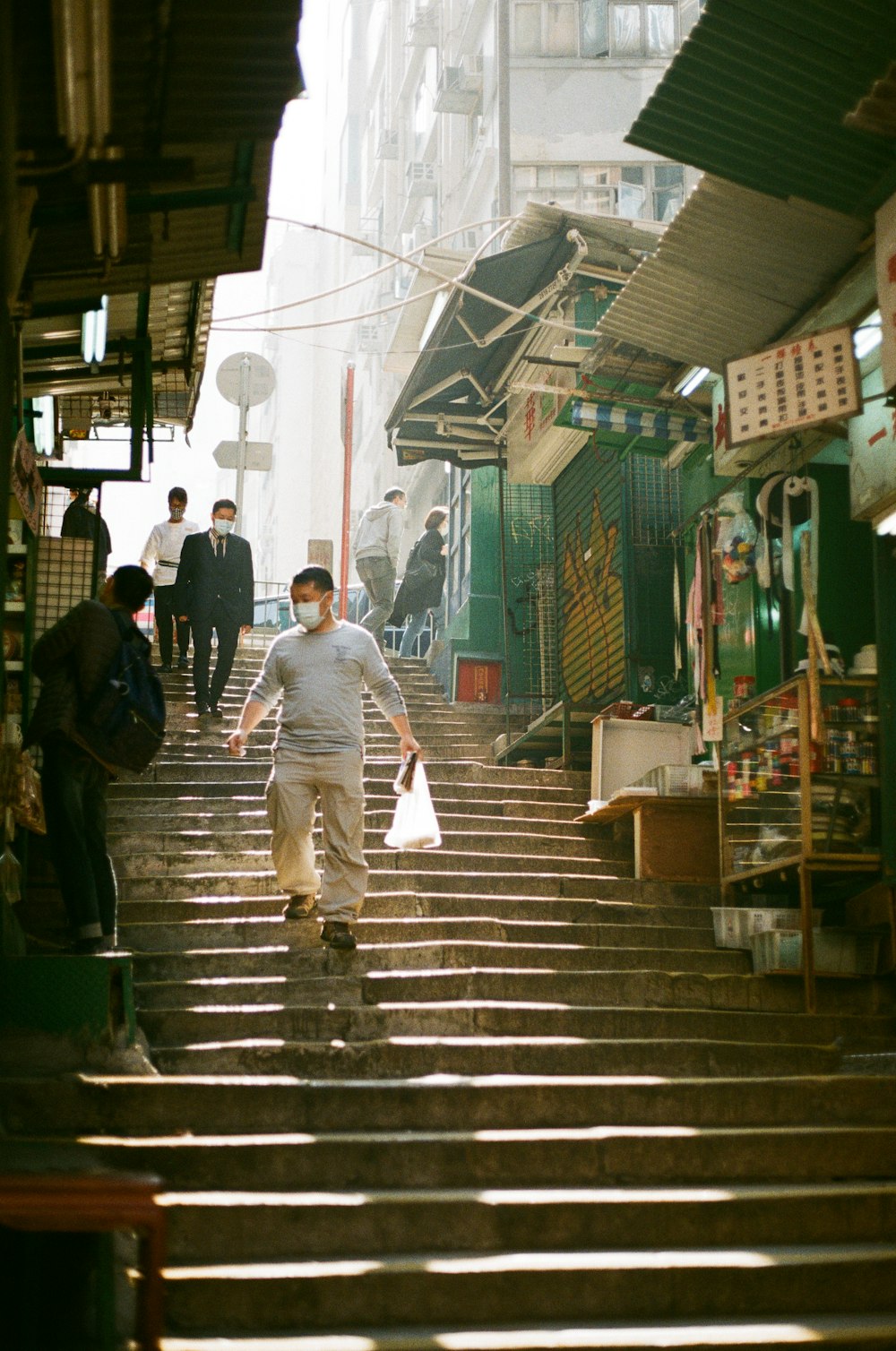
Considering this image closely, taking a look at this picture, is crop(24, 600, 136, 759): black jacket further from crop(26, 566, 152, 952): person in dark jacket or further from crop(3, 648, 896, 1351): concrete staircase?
crop(3, 648, 896, 1351): concrete staircase

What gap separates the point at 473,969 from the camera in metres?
7.89

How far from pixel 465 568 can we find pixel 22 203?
40.1 ft

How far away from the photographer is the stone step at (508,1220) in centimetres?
518

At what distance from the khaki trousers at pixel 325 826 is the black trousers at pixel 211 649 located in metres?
4.66

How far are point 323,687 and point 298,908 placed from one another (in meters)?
1.26

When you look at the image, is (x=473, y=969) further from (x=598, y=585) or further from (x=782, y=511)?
(x=598, y=585)

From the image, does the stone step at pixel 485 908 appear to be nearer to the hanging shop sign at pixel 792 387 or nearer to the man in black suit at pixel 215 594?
the hanging shop sign at pixel 792 387

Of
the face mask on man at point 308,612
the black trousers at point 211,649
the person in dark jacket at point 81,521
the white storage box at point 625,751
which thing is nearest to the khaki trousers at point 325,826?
the face mask on man at point 308,612

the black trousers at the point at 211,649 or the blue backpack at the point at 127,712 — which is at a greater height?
the black trousers at the point at 211,649

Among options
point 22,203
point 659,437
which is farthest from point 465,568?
point 22,203

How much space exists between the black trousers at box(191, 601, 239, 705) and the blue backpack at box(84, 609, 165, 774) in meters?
5.05

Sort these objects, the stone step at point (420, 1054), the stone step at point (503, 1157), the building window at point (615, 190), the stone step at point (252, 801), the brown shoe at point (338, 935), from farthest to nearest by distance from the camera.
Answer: the building window at point (615, 190) < the stone step at point (252, 801) < the brown shoe at point (338, 935) < the stone step at point (420, 1054) < the stone step at point (503, 1157)

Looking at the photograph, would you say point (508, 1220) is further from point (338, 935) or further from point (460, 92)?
point (460, 92)

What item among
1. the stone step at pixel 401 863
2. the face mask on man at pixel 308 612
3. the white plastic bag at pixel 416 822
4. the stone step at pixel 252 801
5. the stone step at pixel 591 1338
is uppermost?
the face mask on man at pixel 308 612
